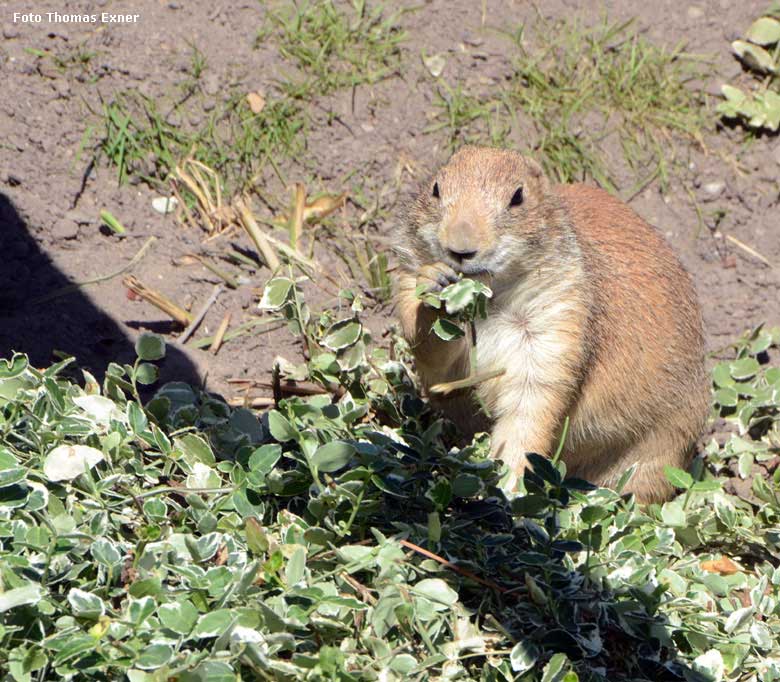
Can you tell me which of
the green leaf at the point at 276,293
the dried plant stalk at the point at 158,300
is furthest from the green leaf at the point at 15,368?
the dried plant stalk at the point at 158,300

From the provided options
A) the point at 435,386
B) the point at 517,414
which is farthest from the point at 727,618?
the point at 435,386

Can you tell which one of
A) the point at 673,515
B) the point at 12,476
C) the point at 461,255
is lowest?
the point at 673,515

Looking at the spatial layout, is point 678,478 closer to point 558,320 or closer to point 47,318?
point 558,320

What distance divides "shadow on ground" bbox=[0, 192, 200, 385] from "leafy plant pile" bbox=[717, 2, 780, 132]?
3529 mm

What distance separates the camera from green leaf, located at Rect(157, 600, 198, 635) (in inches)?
118

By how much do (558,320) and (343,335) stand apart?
83 cm

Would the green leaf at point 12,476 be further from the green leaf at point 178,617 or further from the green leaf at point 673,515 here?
the green leaf at point 673,515

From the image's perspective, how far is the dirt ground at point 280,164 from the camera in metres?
4.88

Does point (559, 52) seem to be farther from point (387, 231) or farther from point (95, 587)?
point (95, 587)

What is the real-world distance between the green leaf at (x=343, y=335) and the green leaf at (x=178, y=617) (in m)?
1.45

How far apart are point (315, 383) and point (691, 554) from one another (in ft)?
5.81

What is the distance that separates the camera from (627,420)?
4.56 m

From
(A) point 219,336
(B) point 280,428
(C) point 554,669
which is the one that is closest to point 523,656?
(C) point 554,669

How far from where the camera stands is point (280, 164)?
5.71 m
